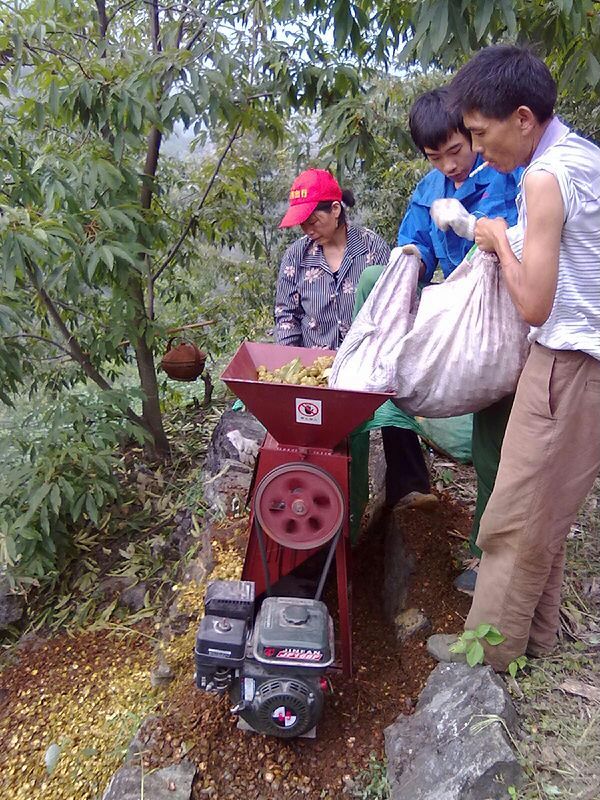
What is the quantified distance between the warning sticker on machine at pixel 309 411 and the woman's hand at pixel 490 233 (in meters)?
0.65

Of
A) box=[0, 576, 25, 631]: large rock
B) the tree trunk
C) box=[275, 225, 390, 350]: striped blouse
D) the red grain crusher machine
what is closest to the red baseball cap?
box=[275, 225, 390, 350]: striped blouse

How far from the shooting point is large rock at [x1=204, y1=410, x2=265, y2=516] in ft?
11.4

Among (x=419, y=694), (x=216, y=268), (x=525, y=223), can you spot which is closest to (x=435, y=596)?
(x=419, y=694)

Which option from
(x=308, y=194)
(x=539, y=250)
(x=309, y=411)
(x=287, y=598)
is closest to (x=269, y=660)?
(x=287, y=598)

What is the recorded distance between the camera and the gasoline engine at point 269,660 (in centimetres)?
193

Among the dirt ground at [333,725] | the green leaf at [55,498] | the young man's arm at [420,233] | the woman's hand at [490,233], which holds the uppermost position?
the woman's hand at [490,233]

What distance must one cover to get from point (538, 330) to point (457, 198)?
0.80 metres

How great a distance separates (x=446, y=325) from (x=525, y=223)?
1.23 feet

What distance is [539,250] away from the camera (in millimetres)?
1532

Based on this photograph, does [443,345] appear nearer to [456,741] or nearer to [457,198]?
[457,198]

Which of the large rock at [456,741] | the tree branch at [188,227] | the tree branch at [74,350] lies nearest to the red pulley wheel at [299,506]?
the large rock at [456,741]

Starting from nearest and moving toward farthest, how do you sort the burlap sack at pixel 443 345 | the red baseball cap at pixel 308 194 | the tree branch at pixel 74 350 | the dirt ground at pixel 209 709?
the burlap sack at pixel 443 345 → the dirt ground at pixel 209 709 → the red baseball cap at pixel 308 194 → the tree branch at pixel 74 350

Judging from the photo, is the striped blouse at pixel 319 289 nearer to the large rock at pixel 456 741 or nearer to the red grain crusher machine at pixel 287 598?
the red grain crusher machine at pixel 287 598

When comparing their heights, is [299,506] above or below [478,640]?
above
